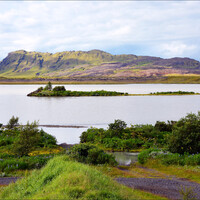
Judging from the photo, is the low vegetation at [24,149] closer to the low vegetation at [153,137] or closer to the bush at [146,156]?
the low vegetation at [153,137]

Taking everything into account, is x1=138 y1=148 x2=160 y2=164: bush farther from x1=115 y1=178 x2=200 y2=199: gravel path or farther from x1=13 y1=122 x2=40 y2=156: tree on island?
x1=13 y1=122 x2=40 y2=156: tree on island

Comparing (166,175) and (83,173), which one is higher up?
(83,173)

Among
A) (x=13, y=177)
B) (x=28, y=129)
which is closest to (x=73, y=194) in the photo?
(x=13, y=177)

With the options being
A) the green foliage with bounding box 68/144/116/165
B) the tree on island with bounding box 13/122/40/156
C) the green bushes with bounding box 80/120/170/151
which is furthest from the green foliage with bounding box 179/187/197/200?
the green bushes with bounding box 80/120/170/151

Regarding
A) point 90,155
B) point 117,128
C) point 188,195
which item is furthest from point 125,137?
point 188,195

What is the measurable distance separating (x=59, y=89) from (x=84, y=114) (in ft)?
142

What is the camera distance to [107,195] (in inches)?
298

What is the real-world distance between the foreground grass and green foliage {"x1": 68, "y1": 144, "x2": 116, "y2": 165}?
13.7 feet

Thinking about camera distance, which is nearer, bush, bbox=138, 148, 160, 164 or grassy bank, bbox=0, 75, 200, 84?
bush, bbox=138, 148, 160, 164

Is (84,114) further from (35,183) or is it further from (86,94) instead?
(86,94)

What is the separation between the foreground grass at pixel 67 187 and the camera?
739cm

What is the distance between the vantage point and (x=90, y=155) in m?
15.1

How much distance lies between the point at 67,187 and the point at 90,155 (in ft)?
24.8

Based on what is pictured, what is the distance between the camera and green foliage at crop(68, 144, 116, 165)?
14.9 metres
